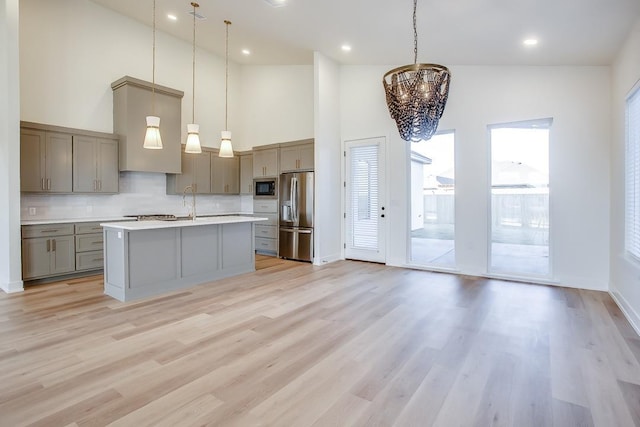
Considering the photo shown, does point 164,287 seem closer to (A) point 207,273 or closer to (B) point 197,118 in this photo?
(A) point 207,273

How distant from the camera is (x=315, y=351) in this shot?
8.87 feet

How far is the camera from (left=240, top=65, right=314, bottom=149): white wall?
24.1 feet

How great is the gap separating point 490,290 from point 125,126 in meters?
6.21

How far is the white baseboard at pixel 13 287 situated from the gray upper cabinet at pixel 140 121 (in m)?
2.22

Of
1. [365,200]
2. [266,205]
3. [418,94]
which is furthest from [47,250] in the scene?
[418,94]

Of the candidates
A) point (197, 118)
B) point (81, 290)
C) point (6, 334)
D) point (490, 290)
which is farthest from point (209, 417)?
point (197, 118)

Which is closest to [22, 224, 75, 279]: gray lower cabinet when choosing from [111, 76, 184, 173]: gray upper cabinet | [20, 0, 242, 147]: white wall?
[111, 76, 184, 173]: gray upper cabinet

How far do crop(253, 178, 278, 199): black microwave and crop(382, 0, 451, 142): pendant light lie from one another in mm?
4388

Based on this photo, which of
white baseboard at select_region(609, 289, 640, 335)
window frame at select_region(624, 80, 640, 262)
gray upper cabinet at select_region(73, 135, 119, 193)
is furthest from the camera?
gray upper cabinet at select_region(73, 135, 119, 193)

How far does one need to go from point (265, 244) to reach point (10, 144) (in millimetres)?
4371

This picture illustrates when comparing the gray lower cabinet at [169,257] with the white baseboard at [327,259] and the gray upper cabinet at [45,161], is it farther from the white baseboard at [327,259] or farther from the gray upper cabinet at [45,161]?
the gray upper cabinet at [45,161]

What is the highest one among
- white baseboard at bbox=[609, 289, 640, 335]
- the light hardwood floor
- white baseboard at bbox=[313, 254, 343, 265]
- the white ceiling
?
the white ceiling

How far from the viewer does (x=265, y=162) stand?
23.8 feet

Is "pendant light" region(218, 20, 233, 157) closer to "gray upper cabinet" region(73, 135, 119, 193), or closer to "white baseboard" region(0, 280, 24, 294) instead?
"gray upper cabinet" region(73, 135, 119, 193)
